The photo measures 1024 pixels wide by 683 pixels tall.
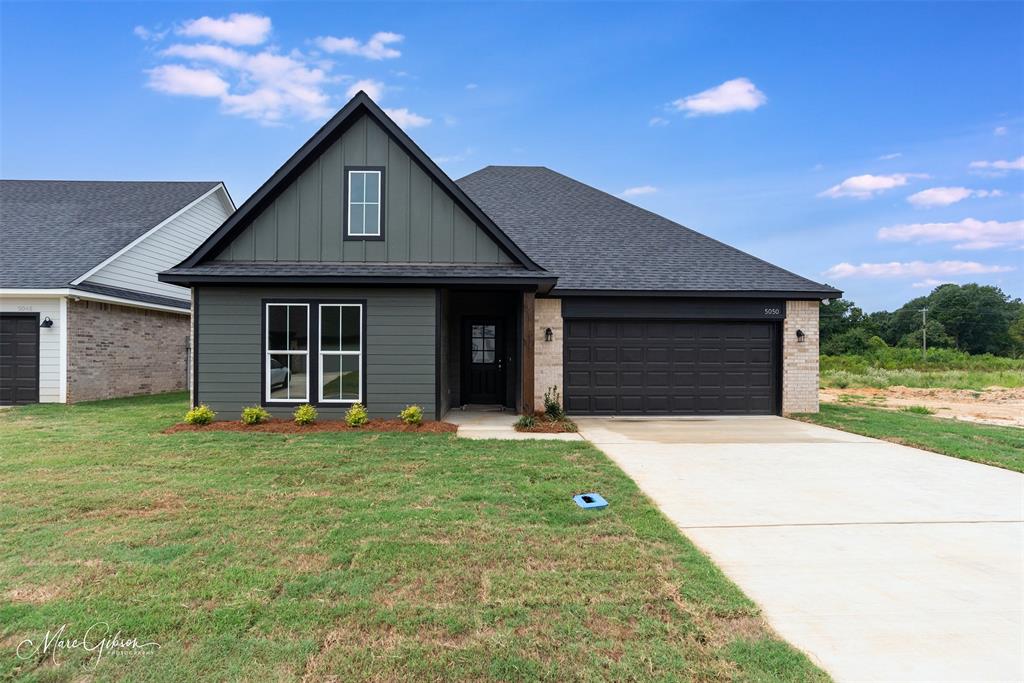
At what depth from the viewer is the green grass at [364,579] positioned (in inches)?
99.2

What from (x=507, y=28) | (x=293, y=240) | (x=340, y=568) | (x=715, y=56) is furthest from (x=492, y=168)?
(x=340, y=568)

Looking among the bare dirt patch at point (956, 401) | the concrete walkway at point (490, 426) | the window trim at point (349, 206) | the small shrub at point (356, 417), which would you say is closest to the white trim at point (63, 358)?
the window trim at point (349, 206)

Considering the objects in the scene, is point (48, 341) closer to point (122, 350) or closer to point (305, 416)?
point (122, 350)

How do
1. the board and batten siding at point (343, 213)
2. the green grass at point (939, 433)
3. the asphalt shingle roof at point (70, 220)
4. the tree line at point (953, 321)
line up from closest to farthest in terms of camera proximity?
the green grass at point (939, 433) < the board and batten siding at point (343, 213) < the asphalt shingle roof at point (70, 220) < the tree line at point (953, 321)

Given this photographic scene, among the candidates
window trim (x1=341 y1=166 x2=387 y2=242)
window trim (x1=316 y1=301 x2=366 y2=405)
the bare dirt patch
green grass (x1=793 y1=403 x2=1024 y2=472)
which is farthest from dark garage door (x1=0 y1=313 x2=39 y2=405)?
the bare dirt patch

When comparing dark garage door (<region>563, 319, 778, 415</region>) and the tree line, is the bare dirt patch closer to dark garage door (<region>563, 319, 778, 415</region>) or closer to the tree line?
dark garage door (<region>563, 319, 778, 415</region>)

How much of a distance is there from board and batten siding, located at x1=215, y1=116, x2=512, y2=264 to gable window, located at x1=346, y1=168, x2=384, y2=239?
12 centimetres

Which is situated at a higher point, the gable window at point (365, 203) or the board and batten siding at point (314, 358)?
the gable window at point (365, 203)

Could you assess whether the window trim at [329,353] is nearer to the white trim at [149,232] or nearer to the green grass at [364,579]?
the green grass at [364,579]

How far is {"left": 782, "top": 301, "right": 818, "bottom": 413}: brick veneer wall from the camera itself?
12047 millimetres

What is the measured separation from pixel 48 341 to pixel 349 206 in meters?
9.20

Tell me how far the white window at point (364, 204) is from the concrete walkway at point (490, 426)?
13.5 feet

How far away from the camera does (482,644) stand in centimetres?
265

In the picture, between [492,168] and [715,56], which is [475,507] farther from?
[715,56]
